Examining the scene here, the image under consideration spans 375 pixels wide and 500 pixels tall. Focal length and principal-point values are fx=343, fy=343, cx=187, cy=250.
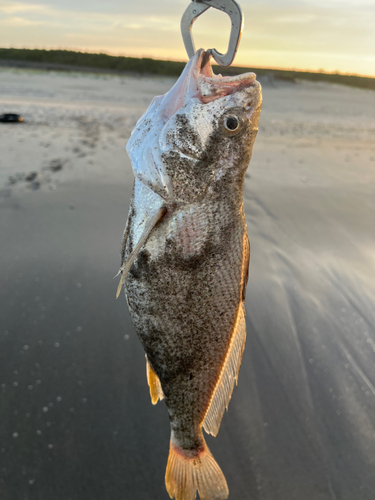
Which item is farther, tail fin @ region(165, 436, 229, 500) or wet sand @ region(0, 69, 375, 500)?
wet sand @ region(0, 69, 375, 500)

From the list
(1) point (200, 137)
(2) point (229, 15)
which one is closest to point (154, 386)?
(1) point (200, 137)

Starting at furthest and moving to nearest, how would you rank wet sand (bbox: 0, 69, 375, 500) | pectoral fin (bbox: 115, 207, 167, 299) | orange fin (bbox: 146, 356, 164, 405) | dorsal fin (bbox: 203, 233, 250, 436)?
wet sand (bbox: 0, 69, 375, 500)
orange fin (bbox: 146, 356, 164, 405)
dorsal fin (bbox: 203, 233, 250, 436)
pectoral fin (bbox: 115, 207, 167, 299)

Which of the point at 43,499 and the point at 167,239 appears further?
the point at 43,499

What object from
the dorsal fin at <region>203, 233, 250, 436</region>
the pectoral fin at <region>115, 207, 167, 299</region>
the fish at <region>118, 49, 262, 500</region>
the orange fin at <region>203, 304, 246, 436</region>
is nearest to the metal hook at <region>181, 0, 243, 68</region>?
the fish at <region>118, 49, 262, 500</region>

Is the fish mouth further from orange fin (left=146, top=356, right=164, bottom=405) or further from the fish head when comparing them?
orange fin (left=146, top=356, right=164, bottom=405)

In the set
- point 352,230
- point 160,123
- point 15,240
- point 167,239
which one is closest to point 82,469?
point 167,239

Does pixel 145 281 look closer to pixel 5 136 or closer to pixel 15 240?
pixel 15 240
